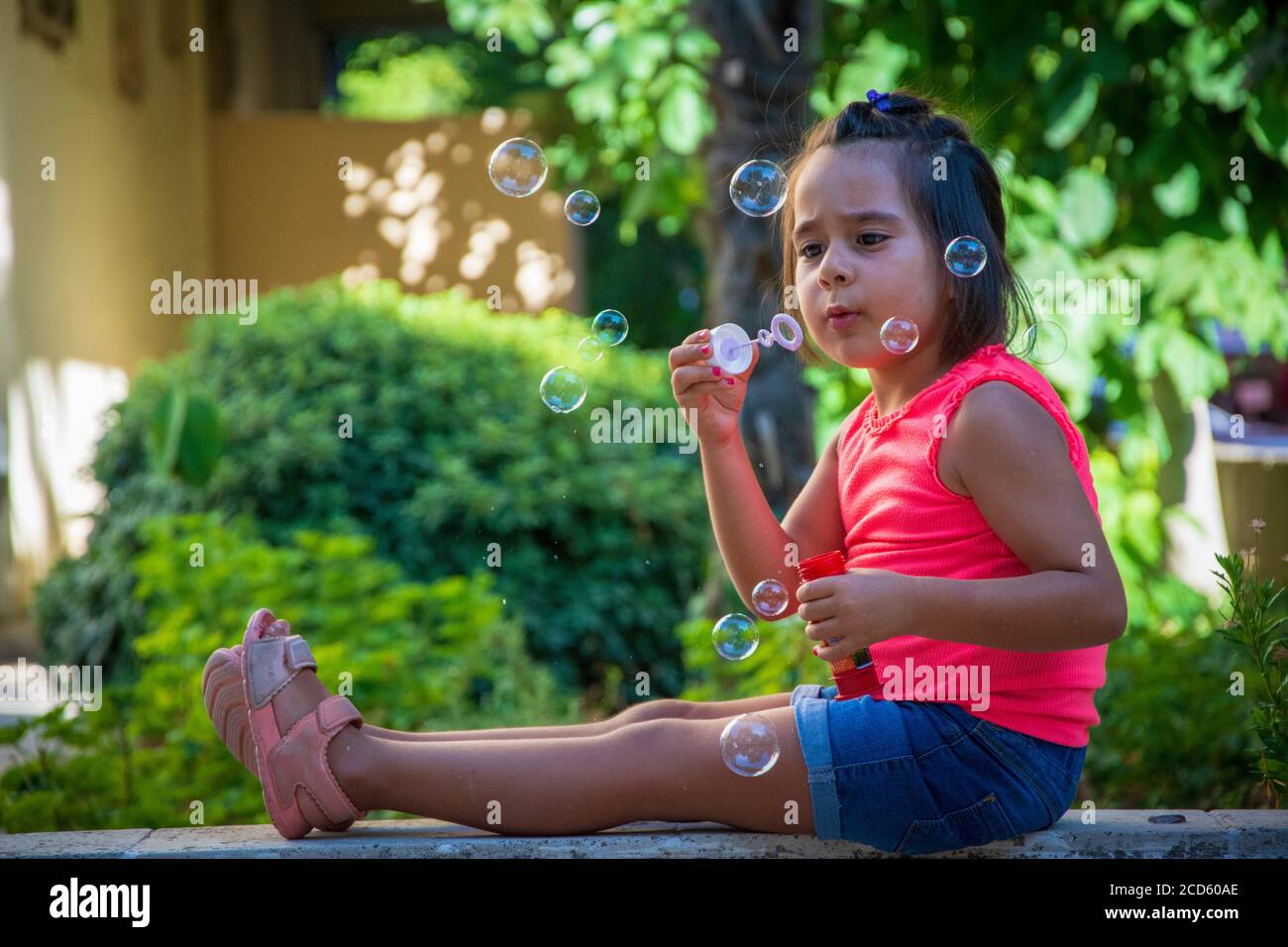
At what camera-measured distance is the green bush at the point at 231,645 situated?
9.89ft

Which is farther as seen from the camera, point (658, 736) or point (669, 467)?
point (669, 467)

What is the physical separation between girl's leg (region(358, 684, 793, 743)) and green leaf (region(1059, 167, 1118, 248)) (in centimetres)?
225

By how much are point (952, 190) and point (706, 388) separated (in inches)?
18.6

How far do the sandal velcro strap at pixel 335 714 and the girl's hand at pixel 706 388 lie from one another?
2.21 feet

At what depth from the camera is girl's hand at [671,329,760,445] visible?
2.19m

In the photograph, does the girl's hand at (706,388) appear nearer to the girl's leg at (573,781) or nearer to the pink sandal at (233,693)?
the girl's leg at (573,781)

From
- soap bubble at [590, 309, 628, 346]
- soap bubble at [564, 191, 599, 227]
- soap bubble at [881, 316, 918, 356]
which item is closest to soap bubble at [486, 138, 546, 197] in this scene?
soap bubble at [564, 191, 599, 227]

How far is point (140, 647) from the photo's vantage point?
12.0 ft

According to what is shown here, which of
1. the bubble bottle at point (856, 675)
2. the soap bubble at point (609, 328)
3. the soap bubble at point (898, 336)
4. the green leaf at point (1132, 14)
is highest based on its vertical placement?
the green leaf at point (1132, 14)

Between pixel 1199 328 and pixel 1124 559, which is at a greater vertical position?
pixel 1199 328

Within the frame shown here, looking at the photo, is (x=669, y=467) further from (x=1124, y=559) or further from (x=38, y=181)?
(x=38, y=181)

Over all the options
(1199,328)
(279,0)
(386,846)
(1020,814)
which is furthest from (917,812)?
(279,0)

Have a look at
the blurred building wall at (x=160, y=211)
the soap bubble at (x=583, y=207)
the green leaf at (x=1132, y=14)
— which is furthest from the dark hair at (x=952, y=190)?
the blurred building wall at (x=160, y=211)

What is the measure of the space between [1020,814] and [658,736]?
520 mm
